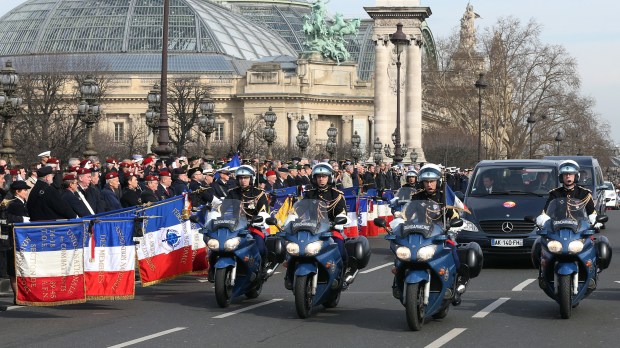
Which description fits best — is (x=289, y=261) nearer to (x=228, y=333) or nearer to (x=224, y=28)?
(x=228, y=333)

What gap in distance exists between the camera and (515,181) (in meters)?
24.3

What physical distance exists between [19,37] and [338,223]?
13628 cm

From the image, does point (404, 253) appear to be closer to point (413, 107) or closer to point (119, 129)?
point (413, 107)

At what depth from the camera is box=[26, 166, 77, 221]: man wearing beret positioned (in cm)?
1719

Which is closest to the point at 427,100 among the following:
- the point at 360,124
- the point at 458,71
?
the point at 458,71

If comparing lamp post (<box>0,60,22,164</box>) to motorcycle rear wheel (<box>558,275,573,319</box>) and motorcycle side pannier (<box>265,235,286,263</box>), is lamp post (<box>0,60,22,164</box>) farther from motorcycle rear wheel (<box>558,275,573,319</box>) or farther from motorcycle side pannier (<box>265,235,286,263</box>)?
motorcycle rear wheel (<box>558,275,573,319</box>)

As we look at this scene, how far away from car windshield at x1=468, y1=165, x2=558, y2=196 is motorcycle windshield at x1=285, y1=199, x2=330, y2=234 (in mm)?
8734

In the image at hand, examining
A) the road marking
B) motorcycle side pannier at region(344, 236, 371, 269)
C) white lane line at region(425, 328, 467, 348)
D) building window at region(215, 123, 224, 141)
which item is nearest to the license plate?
the road marking

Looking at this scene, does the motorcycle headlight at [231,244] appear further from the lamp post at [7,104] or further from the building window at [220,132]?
the building window at [220,132]

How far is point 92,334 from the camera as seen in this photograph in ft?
47.2

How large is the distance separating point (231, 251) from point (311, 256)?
1.48 metres

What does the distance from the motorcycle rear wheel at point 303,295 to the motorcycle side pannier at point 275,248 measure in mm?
1611

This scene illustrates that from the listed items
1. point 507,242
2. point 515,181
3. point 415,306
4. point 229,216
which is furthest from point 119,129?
point 415,306

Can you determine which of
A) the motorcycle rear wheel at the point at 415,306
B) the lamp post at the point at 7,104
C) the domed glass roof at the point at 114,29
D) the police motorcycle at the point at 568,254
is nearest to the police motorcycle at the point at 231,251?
Answer: the motorcycle rear wheel at the point at 415,306
